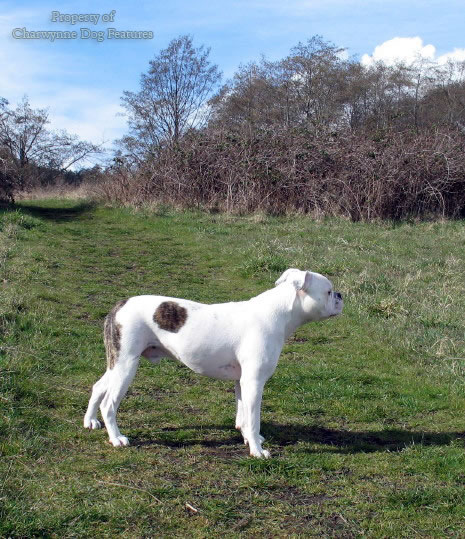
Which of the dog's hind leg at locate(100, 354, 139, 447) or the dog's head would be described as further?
the dog's head

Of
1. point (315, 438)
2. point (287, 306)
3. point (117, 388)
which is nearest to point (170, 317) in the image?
point (117, 388)

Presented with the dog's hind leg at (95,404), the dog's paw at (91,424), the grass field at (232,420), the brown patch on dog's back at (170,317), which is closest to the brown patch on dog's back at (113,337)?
the dog's hind leg at (95,404)

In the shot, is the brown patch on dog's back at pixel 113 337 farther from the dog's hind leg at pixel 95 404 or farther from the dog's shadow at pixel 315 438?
the dog's shadow at pixel 315 438

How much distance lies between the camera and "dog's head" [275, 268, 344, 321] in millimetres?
5727

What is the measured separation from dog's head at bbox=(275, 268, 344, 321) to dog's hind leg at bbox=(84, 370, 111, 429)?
1.81 metres

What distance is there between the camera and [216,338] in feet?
18.2

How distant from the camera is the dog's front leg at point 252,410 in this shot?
5312 millimetres

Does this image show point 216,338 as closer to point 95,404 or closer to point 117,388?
point 117,388

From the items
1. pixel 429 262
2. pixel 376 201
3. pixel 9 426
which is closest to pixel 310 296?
pixel 9 426

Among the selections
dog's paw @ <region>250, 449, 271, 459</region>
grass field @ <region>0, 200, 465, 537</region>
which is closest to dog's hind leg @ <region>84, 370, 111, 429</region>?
grass field @ <region>0, 200, 465, 537</region>

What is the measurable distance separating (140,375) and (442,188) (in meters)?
17.6

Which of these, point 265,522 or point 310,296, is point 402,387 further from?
point 265,522

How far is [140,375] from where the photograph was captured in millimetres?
7367

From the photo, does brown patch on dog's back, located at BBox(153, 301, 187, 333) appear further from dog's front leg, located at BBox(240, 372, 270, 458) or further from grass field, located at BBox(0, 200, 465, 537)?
grass field, located at BBox(0, 200, 465, 537)
